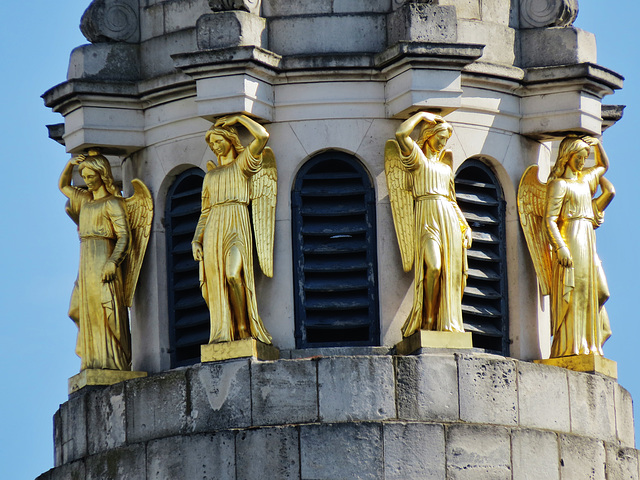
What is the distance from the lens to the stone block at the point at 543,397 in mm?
45719

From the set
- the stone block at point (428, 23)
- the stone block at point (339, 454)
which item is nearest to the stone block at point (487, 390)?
the stone block at point (339, 454)

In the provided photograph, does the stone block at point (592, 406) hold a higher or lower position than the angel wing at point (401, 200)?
lower

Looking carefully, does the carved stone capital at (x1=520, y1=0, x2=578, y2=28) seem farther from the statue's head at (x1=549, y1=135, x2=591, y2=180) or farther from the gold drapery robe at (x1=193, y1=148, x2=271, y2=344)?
the gold drapery robe at (x1=193, y1=148, x2=271, y2=344)

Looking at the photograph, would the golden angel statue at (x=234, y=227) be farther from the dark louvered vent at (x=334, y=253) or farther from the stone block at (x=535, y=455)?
the stone block at (x=535, y=455)

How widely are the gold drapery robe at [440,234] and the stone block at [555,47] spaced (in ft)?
10.4

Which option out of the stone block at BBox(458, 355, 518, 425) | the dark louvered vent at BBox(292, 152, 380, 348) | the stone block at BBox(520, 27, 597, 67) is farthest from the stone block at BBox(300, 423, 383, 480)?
the stone block at BBox(520, 27, 597, 67)

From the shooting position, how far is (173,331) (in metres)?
47.9

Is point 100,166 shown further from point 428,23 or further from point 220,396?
point 428,23

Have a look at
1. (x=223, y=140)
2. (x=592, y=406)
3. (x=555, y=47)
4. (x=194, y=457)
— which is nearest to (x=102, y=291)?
(x=223, y=140)

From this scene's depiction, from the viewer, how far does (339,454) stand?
44500mm

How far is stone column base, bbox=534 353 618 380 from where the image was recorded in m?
47.1

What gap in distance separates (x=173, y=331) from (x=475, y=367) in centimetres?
547

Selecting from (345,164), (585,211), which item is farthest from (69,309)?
(585,211)

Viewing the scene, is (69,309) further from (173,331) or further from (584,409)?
(584,409)
